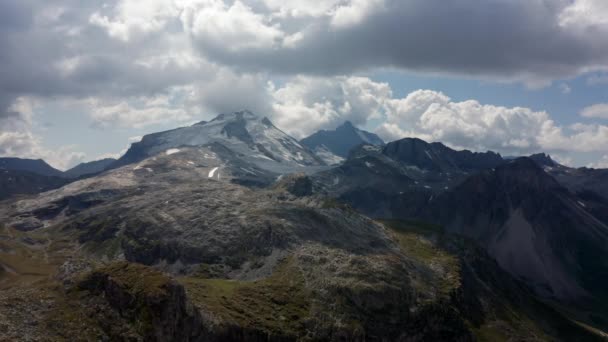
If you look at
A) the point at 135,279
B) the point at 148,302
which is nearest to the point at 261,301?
the point at 135,279

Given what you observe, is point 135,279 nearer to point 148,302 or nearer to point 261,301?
point 148,302

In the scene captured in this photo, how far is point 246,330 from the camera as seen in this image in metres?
139

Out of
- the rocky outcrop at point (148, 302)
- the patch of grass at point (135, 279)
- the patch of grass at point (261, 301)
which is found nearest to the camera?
the rocky outcrop at point (148, 302)

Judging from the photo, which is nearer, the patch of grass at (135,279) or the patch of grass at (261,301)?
the patch of grass at (135,279)

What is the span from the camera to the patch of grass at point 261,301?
143125mm

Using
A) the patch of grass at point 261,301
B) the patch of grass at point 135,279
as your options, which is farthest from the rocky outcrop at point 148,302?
the patch of grass at point 261,301

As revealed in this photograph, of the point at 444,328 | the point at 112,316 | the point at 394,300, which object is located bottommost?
the point at 444,328

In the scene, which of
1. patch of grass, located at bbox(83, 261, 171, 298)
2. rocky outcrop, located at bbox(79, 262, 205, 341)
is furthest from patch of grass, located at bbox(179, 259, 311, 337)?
patch of grass, located at bbox(83, 261, 171, 298)

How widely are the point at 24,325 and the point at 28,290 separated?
18367 mm

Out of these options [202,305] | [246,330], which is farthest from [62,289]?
[246,330]

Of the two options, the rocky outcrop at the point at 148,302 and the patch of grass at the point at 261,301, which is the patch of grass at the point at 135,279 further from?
the patch of grass at the point at 261,301

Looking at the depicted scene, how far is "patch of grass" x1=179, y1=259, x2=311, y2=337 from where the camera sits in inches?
5635

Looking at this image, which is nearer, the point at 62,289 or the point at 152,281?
the point at 62,289

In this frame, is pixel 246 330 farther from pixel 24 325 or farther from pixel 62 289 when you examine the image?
pixel 24 325
